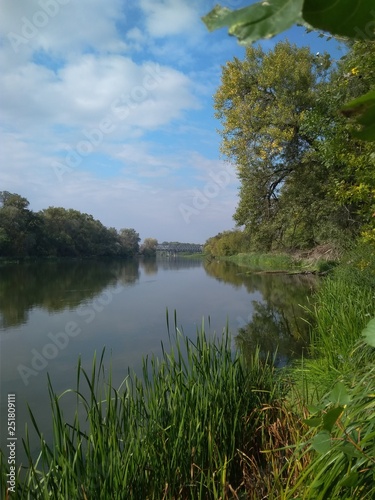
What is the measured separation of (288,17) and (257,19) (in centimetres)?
2

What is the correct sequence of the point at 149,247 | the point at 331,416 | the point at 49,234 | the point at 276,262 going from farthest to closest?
the point at 149,247 < the point at 49,234 < the point at 276,262 < the point at 331,416

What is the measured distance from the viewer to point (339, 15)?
243 millimetres

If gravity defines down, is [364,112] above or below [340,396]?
above

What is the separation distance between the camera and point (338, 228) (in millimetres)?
14969

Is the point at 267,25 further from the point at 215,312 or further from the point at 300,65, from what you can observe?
the point at 300,65

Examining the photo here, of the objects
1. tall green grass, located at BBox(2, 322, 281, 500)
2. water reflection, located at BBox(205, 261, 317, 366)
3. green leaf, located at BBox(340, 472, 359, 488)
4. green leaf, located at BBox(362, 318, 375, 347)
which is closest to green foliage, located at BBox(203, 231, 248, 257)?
water reflection, located at BBox(205, 261, 317, 366)

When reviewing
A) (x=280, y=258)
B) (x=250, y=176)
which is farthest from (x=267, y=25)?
(x=280, y=258)

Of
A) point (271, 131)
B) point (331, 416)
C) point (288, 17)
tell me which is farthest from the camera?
point (271, 131)

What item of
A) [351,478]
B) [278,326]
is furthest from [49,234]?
[351,478]

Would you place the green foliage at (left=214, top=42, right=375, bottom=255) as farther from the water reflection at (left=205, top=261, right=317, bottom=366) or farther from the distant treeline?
the distant treeline

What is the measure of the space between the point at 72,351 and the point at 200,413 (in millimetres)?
6329

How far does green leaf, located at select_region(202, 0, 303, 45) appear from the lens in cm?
23

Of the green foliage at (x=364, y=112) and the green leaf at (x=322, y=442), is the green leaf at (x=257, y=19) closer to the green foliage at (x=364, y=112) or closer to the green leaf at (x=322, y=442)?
the green foliage at (x=364, y=112)

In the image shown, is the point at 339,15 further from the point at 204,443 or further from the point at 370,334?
the point at 204,443
